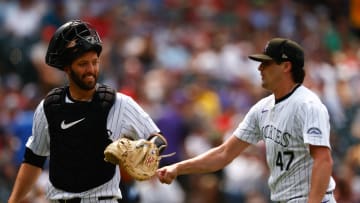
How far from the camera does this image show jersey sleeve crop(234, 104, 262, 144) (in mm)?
7879

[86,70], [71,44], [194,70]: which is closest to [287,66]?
[86,70]

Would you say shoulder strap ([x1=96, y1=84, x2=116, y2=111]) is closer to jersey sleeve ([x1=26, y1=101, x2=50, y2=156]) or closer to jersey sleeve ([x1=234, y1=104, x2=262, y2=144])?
jersey sleeve ([x1=26, y1=101, x2=50, y2=156])

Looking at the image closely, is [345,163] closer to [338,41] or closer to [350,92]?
[350,92]

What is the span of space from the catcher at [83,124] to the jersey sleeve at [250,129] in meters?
0.76

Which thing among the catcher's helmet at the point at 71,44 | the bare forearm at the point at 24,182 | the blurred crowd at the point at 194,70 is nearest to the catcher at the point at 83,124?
the catcher's helmet at the point at 71,44

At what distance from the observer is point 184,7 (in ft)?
59.3

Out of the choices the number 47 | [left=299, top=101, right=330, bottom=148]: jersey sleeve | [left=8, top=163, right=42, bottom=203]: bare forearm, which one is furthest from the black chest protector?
[left=299, top=101, right=330, bottom=148]: jersey sleeve

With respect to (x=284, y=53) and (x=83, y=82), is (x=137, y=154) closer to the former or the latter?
(x=83, y=82)

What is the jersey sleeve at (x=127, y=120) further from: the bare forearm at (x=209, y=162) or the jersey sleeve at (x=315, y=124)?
the jersey sleeve at (x=315, y=124)

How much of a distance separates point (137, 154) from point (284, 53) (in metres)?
1.24

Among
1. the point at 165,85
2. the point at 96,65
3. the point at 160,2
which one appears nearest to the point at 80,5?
the point at 160,2

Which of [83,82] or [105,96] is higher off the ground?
[83,82]

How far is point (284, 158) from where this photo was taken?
7492 mm

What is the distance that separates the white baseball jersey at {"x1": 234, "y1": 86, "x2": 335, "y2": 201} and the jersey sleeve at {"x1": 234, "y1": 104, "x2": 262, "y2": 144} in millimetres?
236
